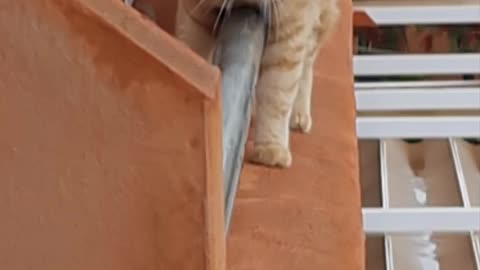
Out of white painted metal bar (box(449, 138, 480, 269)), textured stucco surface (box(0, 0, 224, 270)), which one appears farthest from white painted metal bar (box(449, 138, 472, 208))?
textured stucco surface (box(0, 0, 224, 270))

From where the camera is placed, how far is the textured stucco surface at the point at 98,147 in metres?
0.35

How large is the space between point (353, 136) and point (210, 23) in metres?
0.20

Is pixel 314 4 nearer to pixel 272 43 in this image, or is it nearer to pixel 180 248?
pixel 272 43

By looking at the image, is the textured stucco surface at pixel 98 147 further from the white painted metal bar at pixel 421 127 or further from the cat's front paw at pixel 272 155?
the white painted metal bar at pixel 421 127

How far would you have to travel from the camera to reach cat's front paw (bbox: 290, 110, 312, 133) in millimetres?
1048

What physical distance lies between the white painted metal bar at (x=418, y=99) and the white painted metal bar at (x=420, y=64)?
58mm

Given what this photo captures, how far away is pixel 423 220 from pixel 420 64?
1.26ft

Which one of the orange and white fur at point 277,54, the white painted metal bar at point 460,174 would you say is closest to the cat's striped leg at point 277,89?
the orange and white fur at point 277,54

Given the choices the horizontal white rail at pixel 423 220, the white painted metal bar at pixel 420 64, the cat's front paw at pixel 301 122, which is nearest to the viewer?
the cat's front paw at pixel 301 122

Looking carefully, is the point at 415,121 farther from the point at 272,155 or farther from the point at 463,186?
the point at 272,155

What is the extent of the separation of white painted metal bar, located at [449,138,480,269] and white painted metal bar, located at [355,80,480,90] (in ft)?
0.37

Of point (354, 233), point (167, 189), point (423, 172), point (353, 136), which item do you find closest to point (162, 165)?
point (167, 189)

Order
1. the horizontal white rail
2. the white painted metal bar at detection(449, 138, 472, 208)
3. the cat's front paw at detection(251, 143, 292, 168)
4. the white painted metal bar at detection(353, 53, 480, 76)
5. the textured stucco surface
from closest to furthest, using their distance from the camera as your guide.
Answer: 1. the textured stucco surface
2. the cat's front paw at detection(251, 143, 292, 168)
3. the horizontal white rail
4. the white painted metal bar at detection(449, 138, 472, 208)
5. the white painted metal bar at detection(353, 53, 480, 76)

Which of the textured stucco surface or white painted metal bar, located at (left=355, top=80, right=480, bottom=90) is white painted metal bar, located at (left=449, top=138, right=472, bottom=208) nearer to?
white painted metal bar, located at (left=355, top=80, right=480, bottom=90)
